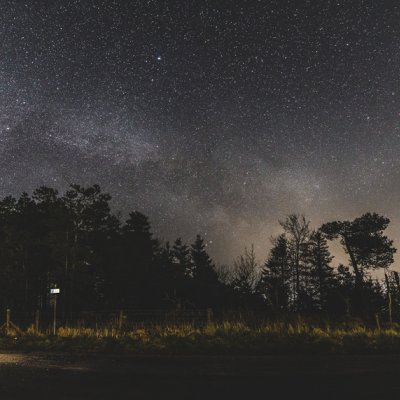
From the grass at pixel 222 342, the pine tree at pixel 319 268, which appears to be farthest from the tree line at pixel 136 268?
the grass at pixel 222 342

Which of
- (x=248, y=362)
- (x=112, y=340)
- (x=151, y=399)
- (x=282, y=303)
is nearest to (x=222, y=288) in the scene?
(x=282, y=303)

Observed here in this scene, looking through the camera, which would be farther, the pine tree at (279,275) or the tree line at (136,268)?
the pine tree at (279,275)

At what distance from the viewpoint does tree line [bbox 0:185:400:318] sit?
38.3 meters

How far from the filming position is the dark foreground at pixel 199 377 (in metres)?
7.70

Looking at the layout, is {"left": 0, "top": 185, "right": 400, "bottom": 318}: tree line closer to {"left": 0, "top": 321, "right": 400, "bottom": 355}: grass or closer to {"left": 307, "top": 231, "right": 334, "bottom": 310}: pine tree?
{"left": 307, "top": 231, "right": 334, "bottom": 310}: pine tree

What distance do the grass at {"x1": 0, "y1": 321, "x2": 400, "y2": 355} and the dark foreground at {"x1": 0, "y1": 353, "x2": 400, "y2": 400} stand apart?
4.38ft

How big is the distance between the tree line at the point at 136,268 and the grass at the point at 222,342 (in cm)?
1795

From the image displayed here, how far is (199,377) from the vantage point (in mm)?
9375

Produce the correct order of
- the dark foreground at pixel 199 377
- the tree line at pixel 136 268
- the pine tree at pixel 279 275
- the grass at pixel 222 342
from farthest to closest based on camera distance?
1. the pine tree at pixel 279 275
2. the tree line at pixel 136 268
3. the grass at pixel 222 342
4. the dark foreground at pixel 199 377

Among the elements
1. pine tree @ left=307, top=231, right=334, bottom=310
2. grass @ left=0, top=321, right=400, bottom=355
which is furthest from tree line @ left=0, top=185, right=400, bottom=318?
grass @ left=0, top=321, right=400, bottom=355

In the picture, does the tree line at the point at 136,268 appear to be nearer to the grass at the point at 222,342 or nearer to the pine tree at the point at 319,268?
the pine tree at the point at 319,268

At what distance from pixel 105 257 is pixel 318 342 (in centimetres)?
3527

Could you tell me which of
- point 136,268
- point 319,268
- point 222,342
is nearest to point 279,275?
point 319,268

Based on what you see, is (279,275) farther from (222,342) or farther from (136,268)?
→ (222,342)
